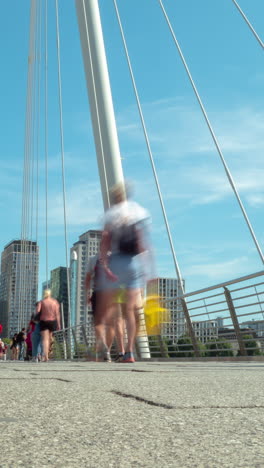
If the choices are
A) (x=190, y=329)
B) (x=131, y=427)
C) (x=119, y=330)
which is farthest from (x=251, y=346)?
(x=131, y=427)

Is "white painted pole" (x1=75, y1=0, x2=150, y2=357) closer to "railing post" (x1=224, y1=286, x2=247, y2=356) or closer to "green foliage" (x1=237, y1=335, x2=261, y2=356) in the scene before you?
"railing post" (x1=224, y1=286, x2=247, y2=356)

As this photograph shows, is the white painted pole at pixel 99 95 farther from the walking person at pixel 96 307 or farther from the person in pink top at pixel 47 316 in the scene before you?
the walking person at pixel 96 307

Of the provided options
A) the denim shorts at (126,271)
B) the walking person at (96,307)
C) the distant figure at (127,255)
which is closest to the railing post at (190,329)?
the walking person at (96,307)

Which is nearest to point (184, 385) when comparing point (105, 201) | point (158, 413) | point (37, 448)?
point (158, 413)

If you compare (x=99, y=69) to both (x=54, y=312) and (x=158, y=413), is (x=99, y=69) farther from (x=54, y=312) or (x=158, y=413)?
(x=158, y=413)

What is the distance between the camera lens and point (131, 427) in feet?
4.94

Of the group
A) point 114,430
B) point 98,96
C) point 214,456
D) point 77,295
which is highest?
point 77,295

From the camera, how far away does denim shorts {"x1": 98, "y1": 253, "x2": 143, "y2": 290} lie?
5.80 meters

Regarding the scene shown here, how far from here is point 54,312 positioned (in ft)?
36.8

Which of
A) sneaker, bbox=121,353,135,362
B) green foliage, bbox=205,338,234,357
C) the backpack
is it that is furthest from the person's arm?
green foliage, bbox=205,338,234,357

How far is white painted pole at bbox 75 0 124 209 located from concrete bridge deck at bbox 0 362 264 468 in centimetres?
680

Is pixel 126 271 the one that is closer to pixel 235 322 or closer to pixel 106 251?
pixel 106 251

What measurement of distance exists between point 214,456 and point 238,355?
6936mm

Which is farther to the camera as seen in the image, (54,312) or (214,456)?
(54,312)
